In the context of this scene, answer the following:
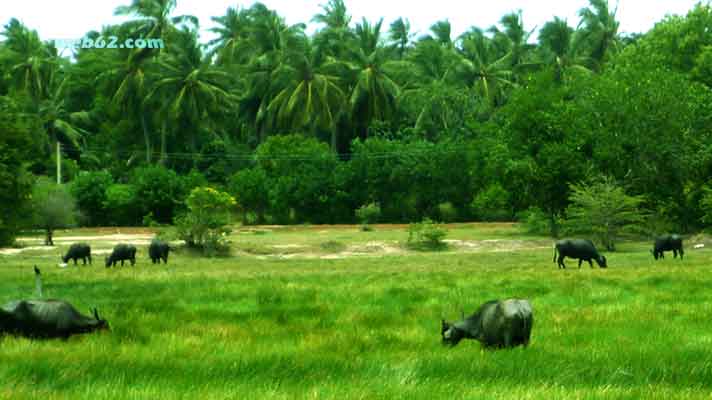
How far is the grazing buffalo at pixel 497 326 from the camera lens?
962cm

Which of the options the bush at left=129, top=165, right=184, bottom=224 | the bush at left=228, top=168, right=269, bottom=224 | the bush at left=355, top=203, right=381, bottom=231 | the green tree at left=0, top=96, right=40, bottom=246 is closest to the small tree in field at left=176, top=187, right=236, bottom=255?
the green tree at left=0, top=96, right=40, bottom=246

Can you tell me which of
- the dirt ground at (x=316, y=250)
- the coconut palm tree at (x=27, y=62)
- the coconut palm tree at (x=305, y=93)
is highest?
the coconut palm tree at (x=27, y=62)

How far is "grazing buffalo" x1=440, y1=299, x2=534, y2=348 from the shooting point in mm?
9625

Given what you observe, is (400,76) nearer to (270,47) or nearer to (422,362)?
(270,47)

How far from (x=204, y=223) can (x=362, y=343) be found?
28.7m

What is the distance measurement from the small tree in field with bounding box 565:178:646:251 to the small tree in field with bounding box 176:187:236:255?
15958 mm

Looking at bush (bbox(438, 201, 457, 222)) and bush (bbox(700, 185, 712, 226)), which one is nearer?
bush (bbox(700, 185, 712, 226))

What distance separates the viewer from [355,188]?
6116cm

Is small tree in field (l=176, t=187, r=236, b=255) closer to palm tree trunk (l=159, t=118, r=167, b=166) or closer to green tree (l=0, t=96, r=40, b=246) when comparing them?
green tree (l=0, t=96, r=40, b=246)

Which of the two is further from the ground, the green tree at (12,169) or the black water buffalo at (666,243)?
the green tree at (12,169)

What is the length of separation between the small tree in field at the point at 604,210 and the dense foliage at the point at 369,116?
3.81 m

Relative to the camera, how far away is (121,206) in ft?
197

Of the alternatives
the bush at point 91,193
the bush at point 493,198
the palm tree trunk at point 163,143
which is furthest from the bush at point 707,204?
the palm tree trunk at point 163,143

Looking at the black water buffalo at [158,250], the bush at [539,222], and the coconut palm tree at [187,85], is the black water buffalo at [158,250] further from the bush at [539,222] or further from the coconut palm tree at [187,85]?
the coconut palm tree at [187,85]
